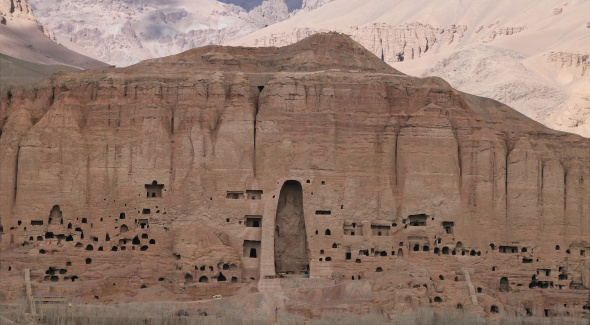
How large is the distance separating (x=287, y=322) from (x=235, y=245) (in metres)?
9.24

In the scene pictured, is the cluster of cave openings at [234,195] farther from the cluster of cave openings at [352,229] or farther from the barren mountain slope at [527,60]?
the barren mountain slope at [527,60]

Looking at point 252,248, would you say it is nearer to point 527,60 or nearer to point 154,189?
point 154,189

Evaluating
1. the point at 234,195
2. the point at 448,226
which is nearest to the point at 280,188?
the point at 234,195

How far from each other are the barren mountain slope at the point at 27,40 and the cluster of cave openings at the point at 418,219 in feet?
270

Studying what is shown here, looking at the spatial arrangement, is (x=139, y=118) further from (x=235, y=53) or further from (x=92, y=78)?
(x=235, y=53)

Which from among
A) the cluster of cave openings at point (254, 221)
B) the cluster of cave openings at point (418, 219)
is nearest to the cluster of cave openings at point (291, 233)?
the cluster of cave openings at point (254, 221)

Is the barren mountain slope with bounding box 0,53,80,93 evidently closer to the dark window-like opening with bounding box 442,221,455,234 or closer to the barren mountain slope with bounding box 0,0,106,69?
the dark window-like opening with bounding box 442,221,455,234

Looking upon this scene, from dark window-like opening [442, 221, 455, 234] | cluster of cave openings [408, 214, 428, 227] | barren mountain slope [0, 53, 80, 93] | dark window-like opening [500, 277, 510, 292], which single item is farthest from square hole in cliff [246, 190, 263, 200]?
barren mountain slope [0, 53, 80, 93]

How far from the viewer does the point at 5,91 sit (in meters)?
83.6

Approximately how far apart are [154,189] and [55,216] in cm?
679

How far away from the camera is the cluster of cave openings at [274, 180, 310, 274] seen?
78312mm

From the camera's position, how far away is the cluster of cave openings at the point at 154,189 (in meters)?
79.1

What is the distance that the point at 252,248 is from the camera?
77.8 m

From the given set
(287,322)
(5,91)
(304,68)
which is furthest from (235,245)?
(5,91)
